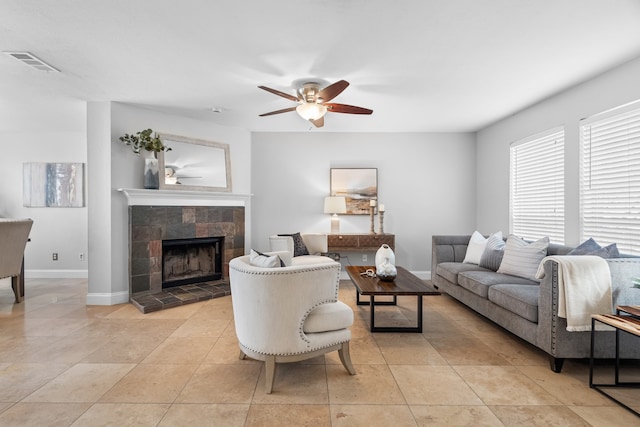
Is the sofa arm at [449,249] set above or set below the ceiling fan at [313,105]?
below

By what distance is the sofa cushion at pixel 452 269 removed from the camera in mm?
3827

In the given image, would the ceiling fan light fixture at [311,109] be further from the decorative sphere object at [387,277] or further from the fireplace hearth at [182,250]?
the fireplace hearth at [182,250]

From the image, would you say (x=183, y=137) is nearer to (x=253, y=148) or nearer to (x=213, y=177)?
(x=213, y=177)

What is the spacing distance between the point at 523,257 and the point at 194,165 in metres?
4.29

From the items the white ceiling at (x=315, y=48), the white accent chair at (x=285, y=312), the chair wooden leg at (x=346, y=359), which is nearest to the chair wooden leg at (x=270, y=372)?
the white accent chair at (x=285, y=312)

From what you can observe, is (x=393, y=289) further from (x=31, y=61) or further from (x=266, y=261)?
(x=31, y=61)

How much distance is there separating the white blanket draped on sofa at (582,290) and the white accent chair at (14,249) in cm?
562

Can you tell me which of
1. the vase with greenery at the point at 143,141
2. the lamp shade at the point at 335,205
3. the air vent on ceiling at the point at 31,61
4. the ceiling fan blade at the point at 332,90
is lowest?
the lamp shade at the point at 335,205

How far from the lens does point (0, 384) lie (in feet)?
6.95

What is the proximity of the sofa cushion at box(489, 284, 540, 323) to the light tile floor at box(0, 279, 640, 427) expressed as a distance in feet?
1.14

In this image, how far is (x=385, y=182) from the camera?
5.37 m

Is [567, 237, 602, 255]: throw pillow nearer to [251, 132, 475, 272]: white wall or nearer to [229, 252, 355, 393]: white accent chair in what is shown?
[229, 252, 355, 393]: white accent chair

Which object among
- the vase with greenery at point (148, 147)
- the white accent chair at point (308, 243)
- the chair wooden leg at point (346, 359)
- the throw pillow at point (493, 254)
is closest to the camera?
the chair wooden leg at point (346, 359)

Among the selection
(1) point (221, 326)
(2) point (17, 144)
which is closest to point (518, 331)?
(1) point (221, 326)
